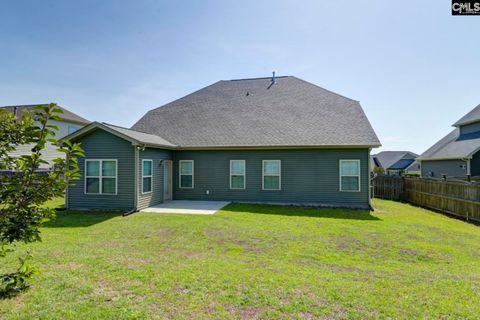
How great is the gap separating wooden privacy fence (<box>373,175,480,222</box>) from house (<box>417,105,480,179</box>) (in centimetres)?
596

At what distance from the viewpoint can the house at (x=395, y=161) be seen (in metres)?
47.6

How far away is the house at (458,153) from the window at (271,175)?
47.2ft

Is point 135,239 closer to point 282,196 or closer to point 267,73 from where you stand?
point 282,196

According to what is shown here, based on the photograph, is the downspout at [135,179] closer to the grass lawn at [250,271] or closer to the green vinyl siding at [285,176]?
the grass lawn at [250,271]

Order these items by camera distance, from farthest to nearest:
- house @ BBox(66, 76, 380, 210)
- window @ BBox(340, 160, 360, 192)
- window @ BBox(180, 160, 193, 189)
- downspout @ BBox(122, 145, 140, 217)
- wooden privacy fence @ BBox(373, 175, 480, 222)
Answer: window @ BBox(180, 160, 193, 189)
window @ BBox(340, 160, 360, 192)
house @ BBox(66, 76, 380, 210)
downspout @ BBox(122, 145, 140, 217)
wooden privacy fence @ BBox(373, 175, 480, 222)

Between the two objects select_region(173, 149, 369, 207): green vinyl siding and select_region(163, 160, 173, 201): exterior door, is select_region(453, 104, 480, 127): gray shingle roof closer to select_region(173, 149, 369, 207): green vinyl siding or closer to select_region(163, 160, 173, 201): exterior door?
select_region(173, 149, 369, 207): green vinyl siding

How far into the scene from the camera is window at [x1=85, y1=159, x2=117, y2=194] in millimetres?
10672

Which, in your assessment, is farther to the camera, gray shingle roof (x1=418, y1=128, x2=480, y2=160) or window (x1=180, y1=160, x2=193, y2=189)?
gray shingle roof (x1=418, y1=128, x2=480, y2=160)

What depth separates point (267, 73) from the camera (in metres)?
18.2

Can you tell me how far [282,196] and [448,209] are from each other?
730 centimetres

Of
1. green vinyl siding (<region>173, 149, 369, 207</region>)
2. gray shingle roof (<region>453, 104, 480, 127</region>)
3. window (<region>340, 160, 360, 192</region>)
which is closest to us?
window (<region>340, 160, 360, 192</region>)

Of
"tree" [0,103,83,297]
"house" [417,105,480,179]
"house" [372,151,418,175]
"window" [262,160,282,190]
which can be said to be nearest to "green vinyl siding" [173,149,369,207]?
"window" [262,160,282,190]

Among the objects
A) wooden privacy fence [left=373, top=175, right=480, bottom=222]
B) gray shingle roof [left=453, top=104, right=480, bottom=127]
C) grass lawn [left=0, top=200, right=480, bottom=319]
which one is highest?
gray shingle roof [left=453, top=104, right=480, bottom=127]

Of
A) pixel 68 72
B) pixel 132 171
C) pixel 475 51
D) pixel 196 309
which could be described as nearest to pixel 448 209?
pixel 475 51
